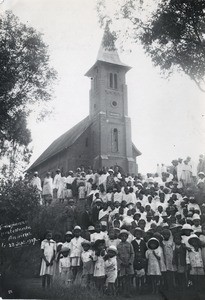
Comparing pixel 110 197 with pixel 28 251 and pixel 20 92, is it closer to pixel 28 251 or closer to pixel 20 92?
pixel 28 251

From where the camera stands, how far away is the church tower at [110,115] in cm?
2959

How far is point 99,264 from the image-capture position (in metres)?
8.25

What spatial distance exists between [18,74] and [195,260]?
40.2 ft

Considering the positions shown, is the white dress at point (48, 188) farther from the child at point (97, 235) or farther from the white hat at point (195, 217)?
the white hat at point (195, 217)

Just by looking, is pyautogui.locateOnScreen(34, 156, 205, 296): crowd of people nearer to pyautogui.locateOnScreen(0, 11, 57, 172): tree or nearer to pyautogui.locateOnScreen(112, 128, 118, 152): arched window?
pyautogui.locateOnScreen(0, 11, 57, 172): tree

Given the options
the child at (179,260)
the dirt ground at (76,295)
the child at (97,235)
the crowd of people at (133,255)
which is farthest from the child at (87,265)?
the child at (179,260)

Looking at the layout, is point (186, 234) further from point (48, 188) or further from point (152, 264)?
point (48, 188)

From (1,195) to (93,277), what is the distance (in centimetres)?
481

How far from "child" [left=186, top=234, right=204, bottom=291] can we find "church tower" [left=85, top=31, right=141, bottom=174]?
19989 millimetres

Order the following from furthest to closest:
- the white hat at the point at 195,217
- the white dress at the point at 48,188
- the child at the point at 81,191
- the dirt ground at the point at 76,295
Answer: the white dress at the point at 48,188 → the child at the point at 81,191 → the white hat at the point at 195,217 → the dirt ground at the point at 76,295

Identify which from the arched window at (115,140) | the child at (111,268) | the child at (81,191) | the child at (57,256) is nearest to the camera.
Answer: the child at (111,268)

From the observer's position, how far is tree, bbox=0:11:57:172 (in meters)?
15.9

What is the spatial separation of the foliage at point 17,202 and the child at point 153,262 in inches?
181

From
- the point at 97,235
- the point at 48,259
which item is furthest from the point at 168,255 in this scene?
the point at 48,259
